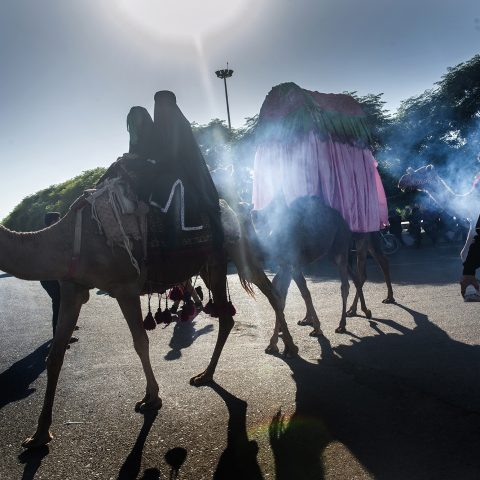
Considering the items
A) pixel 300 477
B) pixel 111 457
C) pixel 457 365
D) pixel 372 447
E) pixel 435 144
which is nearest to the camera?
pixel 300 477

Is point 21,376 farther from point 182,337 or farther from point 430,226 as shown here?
point 430,226

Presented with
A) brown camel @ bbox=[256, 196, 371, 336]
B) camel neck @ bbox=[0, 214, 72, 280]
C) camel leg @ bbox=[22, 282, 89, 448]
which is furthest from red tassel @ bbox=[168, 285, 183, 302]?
camel neck @ bbox=[0, 214, 72, 280]

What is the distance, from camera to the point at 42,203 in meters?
70.8

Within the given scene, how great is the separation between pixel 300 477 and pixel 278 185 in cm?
482

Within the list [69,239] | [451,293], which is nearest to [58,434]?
[69,239]

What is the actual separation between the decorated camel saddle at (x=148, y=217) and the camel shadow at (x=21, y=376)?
191 centimetres

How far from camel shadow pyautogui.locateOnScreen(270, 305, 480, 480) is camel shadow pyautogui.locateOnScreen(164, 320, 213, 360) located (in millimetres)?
1694

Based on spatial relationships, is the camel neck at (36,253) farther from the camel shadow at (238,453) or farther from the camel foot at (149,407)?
the camel shadow at (238,453)

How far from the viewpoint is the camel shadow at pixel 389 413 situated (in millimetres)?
2875

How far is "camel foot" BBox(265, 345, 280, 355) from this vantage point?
5.55 meters

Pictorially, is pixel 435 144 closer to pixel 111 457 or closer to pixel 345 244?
pixel 345 244

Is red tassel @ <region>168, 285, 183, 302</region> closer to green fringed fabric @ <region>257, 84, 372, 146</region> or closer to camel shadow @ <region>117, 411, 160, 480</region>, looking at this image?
camel shadow @ <region>117, 411, 160, 480</region>

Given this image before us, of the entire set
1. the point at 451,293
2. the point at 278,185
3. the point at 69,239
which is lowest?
the point at 451,293

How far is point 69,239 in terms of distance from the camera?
3717mm
